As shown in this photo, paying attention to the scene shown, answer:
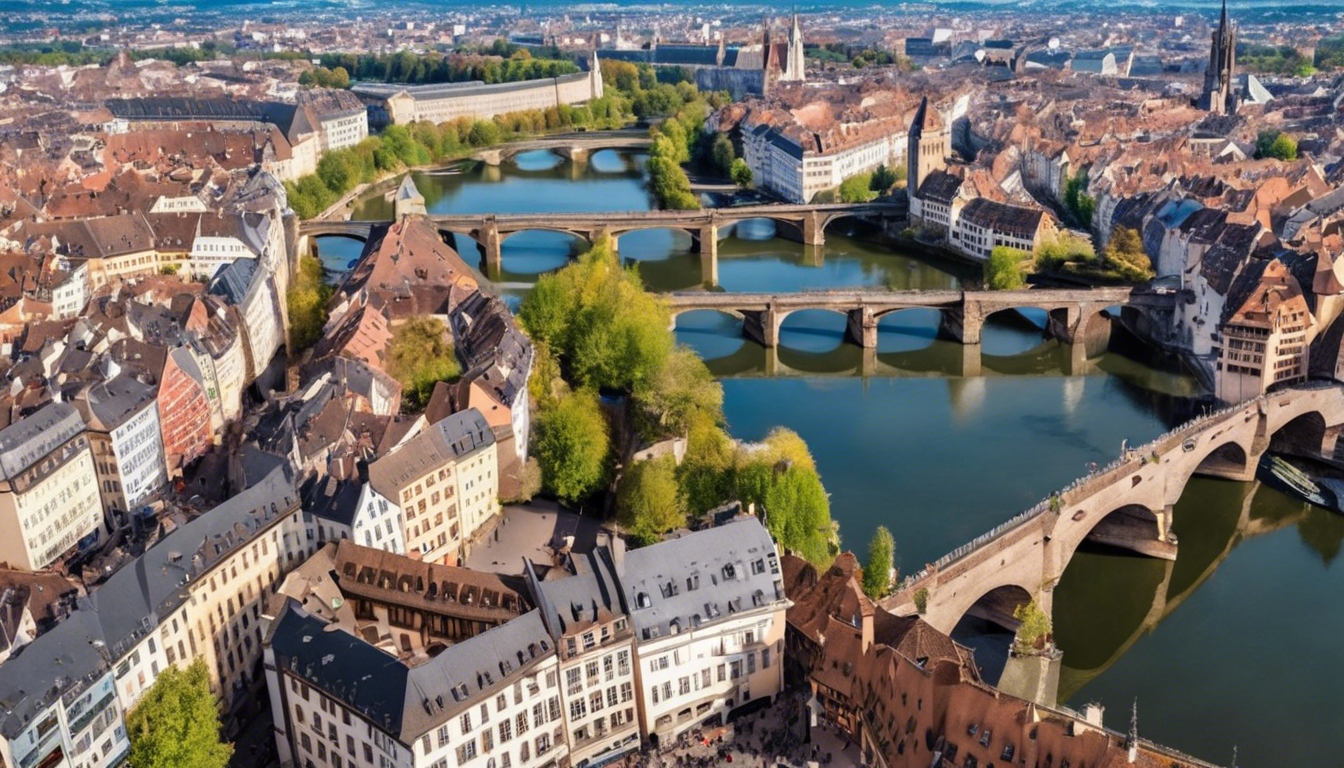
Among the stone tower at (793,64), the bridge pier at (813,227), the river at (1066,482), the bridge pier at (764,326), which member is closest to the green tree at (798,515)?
the river at (1066,482)

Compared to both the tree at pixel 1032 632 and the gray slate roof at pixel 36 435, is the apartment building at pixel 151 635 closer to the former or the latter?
the gray slate roof at pixel 36 435

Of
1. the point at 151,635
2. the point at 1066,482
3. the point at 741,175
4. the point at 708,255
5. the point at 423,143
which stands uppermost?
the point at 151,635

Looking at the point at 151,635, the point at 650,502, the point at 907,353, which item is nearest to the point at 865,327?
the point at 907,353

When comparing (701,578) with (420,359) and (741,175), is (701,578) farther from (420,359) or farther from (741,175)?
(741,175)

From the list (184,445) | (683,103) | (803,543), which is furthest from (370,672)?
(683,103)

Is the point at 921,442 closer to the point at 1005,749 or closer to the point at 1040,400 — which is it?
the point at 1040,400
